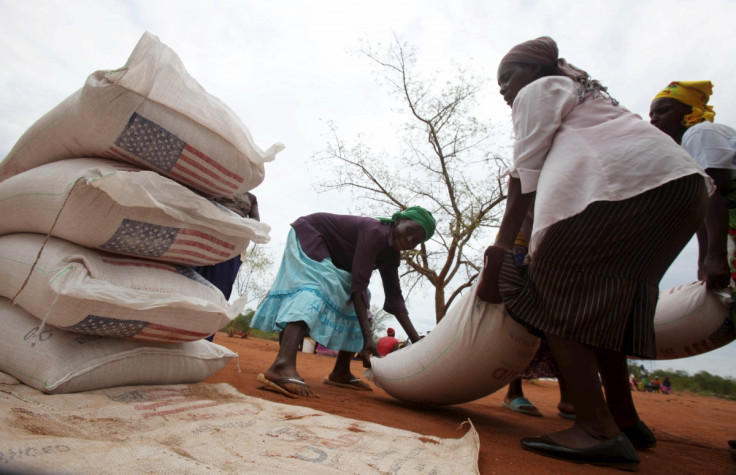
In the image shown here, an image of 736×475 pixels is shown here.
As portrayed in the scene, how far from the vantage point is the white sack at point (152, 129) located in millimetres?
1432

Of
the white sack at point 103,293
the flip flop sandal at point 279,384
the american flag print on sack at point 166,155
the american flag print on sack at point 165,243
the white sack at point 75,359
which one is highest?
the american flag print on sack at point 166,155

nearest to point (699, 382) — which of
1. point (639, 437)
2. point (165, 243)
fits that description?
point (639, 437)

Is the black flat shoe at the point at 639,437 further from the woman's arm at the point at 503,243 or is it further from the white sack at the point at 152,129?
the white sack at the point at 152,129

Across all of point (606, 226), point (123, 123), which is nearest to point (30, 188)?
point (123, 123)

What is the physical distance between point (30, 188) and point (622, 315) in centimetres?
222

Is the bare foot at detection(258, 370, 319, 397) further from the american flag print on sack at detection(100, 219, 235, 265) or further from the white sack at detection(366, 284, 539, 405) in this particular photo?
the american flag print on sack at detection(100, 219, 235, 265)

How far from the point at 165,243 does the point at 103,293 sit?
33 cm

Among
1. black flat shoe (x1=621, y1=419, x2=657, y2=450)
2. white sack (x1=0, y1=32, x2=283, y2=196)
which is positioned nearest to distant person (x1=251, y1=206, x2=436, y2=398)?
white sack (x1=0, y1=32, x2=283, y2=196)

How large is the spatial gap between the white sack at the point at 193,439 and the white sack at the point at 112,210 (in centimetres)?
55

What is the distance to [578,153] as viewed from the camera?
149 centimetres

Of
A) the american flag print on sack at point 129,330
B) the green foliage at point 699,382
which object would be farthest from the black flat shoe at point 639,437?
the green foliage at point 699,382

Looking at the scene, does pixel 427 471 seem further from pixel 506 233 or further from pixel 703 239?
pixel 703 239

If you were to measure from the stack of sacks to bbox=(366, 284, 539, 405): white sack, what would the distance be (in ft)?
3.08

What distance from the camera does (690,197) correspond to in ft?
4.63
